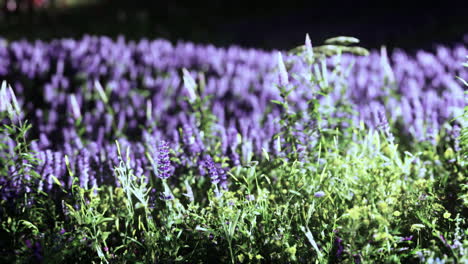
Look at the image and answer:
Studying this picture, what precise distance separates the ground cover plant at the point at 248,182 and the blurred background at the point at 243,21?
4986 mm

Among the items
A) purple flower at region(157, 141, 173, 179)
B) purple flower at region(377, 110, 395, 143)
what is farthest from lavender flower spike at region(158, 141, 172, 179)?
purple flower at region(377, 110, 395, 143)

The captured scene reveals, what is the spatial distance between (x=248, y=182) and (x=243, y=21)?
35.9ft

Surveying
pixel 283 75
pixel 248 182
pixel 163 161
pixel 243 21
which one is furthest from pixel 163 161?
pixel 243 21

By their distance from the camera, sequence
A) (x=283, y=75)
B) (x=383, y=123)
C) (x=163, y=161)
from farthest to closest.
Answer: (x=383, y=123) → (x=283, y=75) → (x=163, y=161)

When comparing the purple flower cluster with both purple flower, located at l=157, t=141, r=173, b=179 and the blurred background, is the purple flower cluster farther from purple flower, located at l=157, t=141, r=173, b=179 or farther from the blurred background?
the blurred background

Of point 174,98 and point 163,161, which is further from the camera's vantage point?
point 174,98

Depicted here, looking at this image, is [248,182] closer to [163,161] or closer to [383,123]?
[163,161]

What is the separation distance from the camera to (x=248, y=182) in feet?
8.84

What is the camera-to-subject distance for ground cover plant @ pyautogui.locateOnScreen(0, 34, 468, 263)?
251 centimetres

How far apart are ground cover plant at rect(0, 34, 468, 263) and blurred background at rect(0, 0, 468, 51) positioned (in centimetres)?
499

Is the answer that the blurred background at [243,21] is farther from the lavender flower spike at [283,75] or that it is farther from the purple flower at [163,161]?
the purple flower at [163,161]

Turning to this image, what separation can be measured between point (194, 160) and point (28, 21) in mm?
9993

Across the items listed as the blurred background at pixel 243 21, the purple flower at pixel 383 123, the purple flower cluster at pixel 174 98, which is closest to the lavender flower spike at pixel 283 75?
the purple flower cluster at pixel 174 98

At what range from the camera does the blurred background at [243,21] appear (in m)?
10.1
